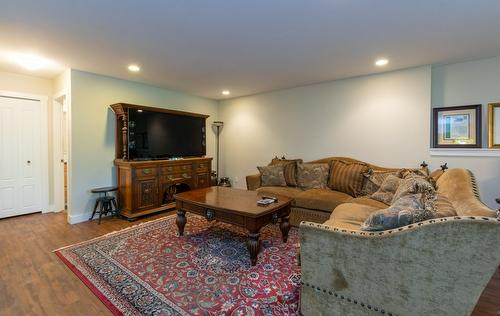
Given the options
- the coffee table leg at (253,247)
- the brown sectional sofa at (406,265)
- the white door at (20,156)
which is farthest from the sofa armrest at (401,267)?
the white door at (20,156)

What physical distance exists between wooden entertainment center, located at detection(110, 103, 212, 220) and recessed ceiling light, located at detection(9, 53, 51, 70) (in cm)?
99

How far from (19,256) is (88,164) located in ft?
5.13

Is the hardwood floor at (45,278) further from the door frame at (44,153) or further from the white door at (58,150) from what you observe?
the white door at (58,150)

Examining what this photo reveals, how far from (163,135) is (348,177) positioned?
10.5ft

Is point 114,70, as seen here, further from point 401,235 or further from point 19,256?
point 401,235

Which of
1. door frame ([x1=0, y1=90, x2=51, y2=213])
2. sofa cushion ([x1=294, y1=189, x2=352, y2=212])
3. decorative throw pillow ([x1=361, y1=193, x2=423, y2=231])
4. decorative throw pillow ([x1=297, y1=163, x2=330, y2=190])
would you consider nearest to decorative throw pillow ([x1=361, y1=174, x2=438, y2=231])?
decorative throw pillow ([x1=361, y1=193, x2=423, y2=231])

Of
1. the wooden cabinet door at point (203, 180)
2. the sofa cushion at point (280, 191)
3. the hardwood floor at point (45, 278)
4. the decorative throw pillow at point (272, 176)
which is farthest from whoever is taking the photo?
the wooden cabinet door at point (203, 180)

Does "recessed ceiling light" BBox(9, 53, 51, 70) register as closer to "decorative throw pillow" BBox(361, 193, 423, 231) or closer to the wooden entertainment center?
the wooden entertainment center

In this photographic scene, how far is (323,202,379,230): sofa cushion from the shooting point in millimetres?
2160

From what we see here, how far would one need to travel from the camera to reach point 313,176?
12.9 ft

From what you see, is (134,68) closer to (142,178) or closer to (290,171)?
(142,178)

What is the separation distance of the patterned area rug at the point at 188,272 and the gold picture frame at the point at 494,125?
9.17 feet

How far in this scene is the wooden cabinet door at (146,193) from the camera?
379 cm

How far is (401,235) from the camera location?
124 cm
